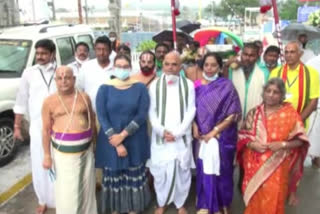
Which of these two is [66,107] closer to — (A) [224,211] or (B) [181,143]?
(B) [181,143]

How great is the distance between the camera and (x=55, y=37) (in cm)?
653

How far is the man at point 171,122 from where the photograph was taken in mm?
3723

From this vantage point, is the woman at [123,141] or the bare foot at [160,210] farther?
the bare foot at [160,210]

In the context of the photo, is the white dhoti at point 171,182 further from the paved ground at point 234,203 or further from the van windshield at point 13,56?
the van windshield at point 13,56

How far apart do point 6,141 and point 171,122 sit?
2780mm

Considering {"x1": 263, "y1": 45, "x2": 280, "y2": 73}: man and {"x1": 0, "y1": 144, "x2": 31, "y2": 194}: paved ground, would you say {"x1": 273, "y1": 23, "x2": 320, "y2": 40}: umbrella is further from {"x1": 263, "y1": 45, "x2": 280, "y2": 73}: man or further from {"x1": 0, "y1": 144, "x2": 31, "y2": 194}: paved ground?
{"x1": 0, "y1": 144, "x2": 31, "y2": 194}: paved ground

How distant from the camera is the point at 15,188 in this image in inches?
186

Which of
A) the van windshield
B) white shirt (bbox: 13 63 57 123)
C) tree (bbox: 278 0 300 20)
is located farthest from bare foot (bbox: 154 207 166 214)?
tree (bbox: 278 0 300 20)

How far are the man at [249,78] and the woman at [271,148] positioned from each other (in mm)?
634

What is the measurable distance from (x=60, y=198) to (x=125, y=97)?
103 centimetres

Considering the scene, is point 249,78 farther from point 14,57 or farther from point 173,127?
point 14,57

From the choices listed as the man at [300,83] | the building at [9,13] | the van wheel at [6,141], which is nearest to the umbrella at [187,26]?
the van wheel at [6,141]

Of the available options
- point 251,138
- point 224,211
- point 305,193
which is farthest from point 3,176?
point 305,193

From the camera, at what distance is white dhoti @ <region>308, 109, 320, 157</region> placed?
5.25 meters
